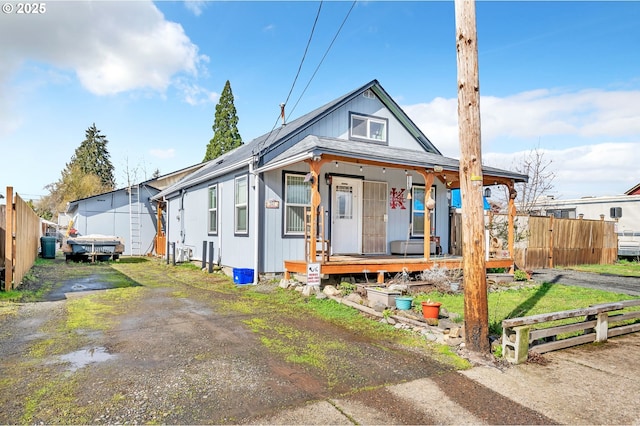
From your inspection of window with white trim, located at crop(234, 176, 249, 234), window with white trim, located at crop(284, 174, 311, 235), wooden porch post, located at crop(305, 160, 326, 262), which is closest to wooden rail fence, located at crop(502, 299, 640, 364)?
wooden porch post, located at crop(305, 160, 326, 262)

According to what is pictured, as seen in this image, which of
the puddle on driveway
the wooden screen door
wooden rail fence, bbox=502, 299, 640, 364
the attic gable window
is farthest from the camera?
the attic gable window

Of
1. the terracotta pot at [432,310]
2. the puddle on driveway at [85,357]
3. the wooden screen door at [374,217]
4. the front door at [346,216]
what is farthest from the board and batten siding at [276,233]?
the puddle on driveway at [85,357]

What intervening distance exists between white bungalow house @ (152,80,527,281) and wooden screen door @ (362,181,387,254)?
0.10 ft

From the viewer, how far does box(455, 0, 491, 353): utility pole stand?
4.75m

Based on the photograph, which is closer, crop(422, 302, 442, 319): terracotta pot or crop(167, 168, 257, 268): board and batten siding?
crop(422, 302, 442, 319): terracotta pot

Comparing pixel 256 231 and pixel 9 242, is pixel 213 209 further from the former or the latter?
pixel 9 242

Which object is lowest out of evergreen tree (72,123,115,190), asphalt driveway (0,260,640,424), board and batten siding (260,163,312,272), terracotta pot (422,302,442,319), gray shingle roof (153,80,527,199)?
asphalt driveway (0,260,640,424)

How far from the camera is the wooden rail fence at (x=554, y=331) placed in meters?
4.49

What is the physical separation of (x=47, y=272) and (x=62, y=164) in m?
48.6

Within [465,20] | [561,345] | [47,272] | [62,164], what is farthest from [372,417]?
[62,164]

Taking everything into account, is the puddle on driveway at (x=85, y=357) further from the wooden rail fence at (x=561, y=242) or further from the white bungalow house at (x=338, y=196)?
the wooden rail fence at (x=561, y=242)

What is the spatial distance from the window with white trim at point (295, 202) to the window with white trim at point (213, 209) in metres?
3.59

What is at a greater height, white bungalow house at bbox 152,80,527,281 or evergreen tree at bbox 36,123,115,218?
evergreen tree at bbox 36,123,115,218

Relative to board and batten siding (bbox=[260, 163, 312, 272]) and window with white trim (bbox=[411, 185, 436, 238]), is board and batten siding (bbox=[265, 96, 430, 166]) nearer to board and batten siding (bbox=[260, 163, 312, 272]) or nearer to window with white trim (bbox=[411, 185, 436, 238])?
board and batten siding (bbox=[260, 163, 312, 272])
